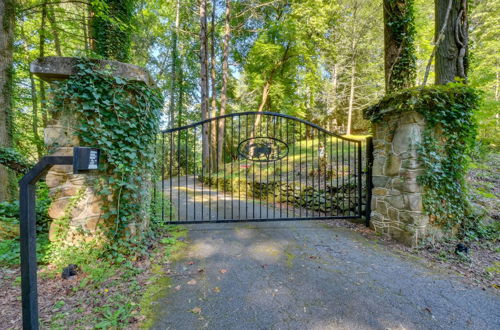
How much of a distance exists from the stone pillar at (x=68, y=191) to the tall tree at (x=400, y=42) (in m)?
4.34

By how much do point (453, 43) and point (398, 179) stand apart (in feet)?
7.67

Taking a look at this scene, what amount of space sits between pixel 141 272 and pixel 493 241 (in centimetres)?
448

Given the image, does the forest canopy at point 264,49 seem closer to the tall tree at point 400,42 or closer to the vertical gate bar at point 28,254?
the tall tree at point 400,42

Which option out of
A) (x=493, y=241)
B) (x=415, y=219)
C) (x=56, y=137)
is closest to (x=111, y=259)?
(x=56, y=137)

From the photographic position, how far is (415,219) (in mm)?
2635

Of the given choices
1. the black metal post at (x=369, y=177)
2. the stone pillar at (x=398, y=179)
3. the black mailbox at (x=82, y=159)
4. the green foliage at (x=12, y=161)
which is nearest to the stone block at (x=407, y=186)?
the stone pillar at (x=398, y=179)

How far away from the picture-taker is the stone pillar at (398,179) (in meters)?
2.64

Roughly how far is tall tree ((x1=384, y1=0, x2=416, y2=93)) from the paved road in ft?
10.1

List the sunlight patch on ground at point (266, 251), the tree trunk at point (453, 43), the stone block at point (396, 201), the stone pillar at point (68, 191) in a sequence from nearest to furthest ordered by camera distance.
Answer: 1. the stone pillar at point (68, 191)
2. the sunlight patch on ground at point (266, 251)
3. the stone block at point (396, 201)
4. the tree trunk at point (453, 43)

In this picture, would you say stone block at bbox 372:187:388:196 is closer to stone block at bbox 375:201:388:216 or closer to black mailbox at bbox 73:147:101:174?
stone block at bbox 375:201:388:216

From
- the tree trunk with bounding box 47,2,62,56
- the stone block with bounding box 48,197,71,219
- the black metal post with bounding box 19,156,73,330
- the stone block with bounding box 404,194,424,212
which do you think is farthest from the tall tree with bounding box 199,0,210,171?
the black metal post with bounding box 19,156,73,330

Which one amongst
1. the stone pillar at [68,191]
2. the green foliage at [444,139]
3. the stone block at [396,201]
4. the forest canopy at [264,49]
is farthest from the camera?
the forest canopy at [264,49]

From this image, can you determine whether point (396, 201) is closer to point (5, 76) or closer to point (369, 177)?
point (369, 177)

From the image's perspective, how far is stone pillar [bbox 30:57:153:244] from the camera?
6.57 feet
